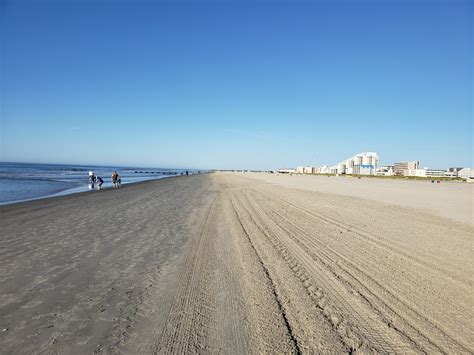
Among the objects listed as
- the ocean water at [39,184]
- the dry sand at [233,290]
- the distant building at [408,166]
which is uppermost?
the distant building at [408,166]

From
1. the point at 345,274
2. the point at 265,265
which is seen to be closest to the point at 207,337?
the point at 265,265

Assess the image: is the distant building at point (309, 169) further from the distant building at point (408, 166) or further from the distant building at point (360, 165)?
the distant building at point (408, 166)

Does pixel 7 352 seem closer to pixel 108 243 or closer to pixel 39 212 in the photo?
pixel 108 243

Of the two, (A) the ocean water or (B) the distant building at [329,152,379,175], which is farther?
(B) the distant building at [329,152,379,175]

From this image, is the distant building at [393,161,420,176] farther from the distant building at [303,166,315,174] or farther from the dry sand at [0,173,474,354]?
the dry sand at [0,173,474,354]

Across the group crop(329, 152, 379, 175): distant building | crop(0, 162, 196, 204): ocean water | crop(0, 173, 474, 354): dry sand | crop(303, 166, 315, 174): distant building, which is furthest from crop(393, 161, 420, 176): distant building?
crop(0, 173, 474, 354): dry sand

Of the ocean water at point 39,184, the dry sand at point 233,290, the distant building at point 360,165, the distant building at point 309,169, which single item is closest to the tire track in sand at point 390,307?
the dry sand at point 233,290

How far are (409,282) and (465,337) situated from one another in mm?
1867

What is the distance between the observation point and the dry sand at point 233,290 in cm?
346

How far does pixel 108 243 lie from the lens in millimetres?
7973

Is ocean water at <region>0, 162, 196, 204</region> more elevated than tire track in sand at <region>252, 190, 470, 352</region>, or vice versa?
tire track in sand at <region>252, 190, 470, 352</region>

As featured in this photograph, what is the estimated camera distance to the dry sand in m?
3.46

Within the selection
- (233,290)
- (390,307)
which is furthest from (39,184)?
(390,307)

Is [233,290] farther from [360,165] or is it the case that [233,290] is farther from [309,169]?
[309,169]
